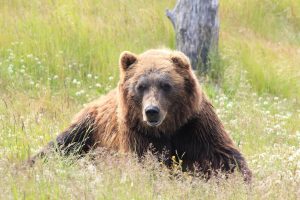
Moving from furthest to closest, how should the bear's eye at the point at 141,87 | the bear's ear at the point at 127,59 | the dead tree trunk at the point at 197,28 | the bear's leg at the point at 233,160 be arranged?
1. the dead tree trunk at the point at 197,28
2. the bear's ear at the point at 127,59
3. the bear's eye at the point at 141,87
4. the bear's leg at the point at 233,160

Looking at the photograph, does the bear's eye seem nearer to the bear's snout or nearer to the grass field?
the bear's snout

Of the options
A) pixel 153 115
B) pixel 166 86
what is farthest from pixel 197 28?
pixel 153 115

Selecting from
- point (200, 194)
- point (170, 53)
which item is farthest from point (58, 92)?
point (200, 194)

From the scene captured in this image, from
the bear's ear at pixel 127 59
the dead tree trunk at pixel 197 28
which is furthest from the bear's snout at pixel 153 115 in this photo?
the dead tree trunk at pixel 197 28

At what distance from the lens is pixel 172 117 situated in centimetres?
682

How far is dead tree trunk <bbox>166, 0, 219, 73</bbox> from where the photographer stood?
11.7 m

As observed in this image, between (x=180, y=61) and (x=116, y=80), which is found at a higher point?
(x=180, y=61)

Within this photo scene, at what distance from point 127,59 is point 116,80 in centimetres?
408

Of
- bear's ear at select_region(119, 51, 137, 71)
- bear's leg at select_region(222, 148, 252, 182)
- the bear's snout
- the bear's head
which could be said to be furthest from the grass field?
bear's ear at select_region(119, 51, 137, 71)

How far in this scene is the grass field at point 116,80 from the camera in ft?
17.1

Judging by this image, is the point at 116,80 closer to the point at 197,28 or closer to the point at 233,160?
the point at 197,28

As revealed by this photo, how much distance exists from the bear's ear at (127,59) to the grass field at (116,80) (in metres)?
0.98

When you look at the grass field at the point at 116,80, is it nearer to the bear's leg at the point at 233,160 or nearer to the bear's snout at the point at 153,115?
the bear's leg at the point at 233,160

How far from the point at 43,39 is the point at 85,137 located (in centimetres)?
402
